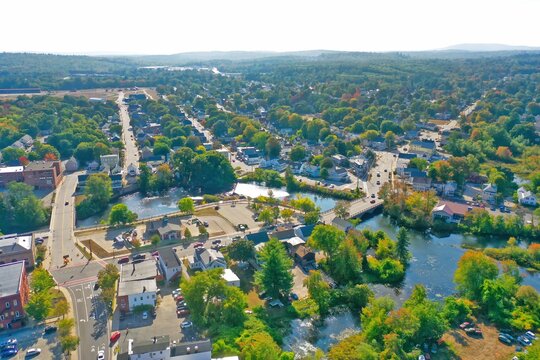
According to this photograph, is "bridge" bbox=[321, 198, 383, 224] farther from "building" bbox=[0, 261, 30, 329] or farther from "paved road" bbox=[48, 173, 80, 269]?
"building" bbox=[0, 261, 30, 329]

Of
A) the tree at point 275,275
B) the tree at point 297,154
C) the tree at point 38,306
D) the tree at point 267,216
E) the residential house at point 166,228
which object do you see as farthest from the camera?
the tree at point 297,154

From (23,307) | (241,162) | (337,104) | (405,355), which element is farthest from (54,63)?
(405,355)

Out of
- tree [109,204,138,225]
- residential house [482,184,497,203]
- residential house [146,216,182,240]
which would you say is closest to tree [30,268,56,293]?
residential house [146,216,182,240]

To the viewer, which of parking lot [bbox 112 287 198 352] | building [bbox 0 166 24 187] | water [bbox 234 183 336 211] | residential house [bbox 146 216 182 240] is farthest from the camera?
building [bbox 0 166 24 187]

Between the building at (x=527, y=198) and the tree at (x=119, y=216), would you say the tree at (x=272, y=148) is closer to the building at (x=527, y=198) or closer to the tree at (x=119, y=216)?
the tree at (x=119, y=216)

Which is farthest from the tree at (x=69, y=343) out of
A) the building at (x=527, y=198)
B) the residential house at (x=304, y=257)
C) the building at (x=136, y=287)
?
the building at (x=527, y=198)
